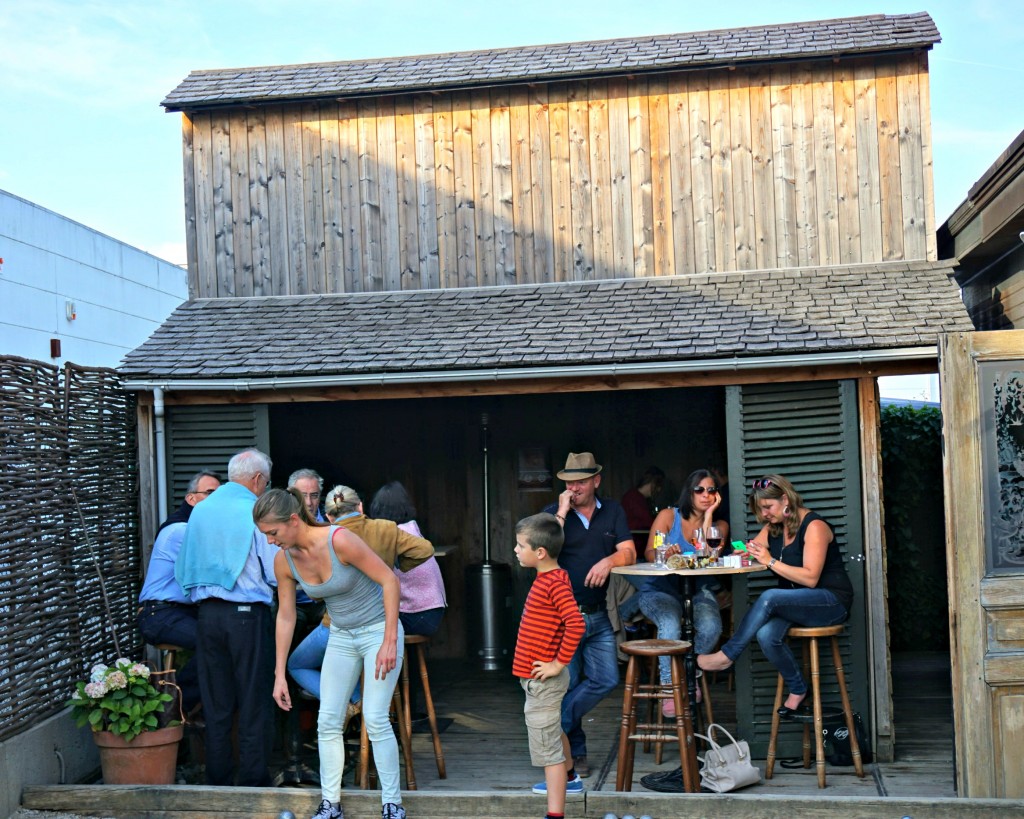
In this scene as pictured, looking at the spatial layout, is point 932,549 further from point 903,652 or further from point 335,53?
point 335,53

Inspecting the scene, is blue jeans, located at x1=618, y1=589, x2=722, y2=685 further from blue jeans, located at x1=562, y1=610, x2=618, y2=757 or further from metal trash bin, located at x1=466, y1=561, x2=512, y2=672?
metal trash bin, located at x1=466, y1=561, x2=512, y2=672

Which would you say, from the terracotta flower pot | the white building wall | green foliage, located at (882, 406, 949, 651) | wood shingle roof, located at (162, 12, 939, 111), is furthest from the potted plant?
the white building wall

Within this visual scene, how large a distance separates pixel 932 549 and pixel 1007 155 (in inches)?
162

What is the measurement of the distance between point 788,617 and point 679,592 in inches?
30.1

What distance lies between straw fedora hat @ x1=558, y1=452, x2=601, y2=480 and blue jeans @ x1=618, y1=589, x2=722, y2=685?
935mm

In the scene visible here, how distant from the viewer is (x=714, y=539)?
21.5ft

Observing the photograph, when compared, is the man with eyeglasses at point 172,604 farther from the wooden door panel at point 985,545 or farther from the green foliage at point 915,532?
the green foliage at point 915,532

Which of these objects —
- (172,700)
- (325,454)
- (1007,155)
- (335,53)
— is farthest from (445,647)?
(1007,155)

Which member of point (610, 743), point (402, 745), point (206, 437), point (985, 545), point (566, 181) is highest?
point (566, 181)

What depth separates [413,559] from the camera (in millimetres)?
6059

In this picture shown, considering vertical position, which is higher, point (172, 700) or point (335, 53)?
point (335, 53)

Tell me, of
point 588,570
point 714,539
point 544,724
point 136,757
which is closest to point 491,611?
point 588,570

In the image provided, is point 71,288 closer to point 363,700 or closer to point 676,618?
point 676,618

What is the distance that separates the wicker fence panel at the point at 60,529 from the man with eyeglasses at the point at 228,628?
32.8 inches
